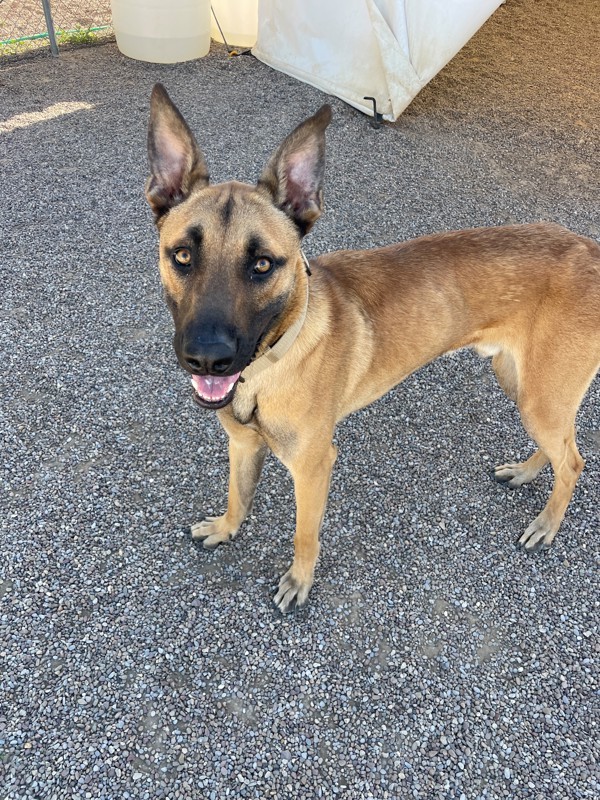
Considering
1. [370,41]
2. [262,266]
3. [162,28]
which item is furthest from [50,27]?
[262,266]

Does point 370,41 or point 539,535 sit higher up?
point 370,41

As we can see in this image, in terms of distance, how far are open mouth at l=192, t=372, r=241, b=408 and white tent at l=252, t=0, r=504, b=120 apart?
19.6 feet

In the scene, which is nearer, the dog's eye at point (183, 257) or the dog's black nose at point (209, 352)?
the dog's black nose at point (209, 352)

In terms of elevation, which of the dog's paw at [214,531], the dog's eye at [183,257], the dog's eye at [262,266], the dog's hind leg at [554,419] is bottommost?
the dog's paw at [214,531]

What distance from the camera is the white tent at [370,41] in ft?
20.7

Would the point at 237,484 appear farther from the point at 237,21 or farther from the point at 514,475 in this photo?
the point at 237,21

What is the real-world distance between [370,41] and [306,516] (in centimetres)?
626

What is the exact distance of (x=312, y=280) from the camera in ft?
8.69

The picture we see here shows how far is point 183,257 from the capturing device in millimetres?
2152

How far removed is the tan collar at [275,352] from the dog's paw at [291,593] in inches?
41.1

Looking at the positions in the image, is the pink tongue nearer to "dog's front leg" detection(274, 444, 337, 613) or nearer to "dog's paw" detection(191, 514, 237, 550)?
"dog's front leg" detection(274, 444, 337, 613)

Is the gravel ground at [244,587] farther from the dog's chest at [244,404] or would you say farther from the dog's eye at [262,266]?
the dog's eye at [262,266]

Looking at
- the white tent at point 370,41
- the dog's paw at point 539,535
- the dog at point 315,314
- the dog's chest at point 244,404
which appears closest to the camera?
the dog at point 315,314

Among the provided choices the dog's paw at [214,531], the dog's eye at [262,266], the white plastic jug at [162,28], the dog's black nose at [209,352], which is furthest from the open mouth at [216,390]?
the white plastic jug at [162,28]
